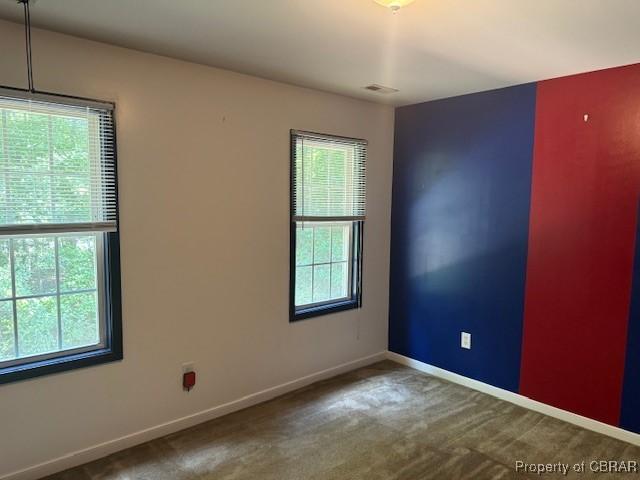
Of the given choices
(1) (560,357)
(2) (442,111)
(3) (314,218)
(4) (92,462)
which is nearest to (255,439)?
(4) (92,462)

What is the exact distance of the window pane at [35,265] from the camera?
7.64 feet

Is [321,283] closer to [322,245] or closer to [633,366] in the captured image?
[322,245]

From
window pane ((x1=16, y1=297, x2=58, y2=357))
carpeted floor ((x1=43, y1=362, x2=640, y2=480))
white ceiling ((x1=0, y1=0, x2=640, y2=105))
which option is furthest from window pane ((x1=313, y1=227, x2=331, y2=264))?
window pane ((x1=16, y1=297, x2=58, y2=357))

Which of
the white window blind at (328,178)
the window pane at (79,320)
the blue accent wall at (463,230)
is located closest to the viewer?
the window pane at (79,320)

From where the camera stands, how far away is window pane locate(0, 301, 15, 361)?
2.30m

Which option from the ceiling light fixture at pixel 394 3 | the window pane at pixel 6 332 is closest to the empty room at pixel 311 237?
the window pane at pixel 6 332

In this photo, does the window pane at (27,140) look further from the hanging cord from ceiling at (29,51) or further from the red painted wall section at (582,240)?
the red painted wall section at (582,240)

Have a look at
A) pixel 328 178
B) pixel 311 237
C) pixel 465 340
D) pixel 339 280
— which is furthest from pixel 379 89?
pixel 465 340

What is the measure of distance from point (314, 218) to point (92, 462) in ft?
6.86

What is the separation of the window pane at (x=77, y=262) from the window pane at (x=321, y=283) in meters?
1.66

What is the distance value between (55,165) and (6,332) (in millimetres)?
884

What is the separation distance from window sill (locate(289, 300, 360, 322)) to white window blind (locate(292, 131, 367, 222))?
712 millimetres

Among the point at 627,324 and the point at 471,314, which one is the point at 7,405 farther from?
the point at 627,324

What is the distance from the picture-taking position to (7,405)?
229 centimetres
